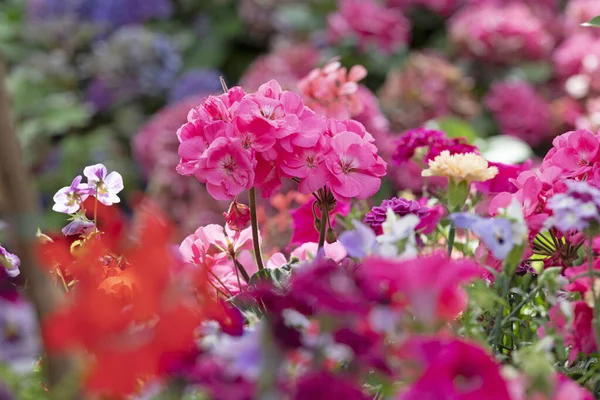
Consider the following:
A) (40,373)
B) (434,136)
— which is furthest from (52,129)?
(40,373)

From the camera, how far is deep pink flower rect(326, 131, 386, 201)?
31.6 inches

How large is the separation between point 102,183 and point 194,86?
216 centimetres

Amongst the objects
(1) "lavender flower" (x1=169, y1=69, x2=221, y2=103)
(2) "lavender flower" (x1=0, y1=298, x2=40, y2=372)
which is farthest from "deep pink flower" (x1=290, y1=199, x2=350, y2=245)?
(1) "lavender flower" (x1=169, y1=69, x2=221, y2=103)

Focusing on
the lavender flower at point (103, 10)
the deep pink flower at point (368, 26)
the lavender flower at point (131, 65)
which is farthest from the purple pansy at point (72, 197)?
the lavender flower at point (103, 10)

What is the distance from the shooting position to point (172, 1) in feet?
11.8

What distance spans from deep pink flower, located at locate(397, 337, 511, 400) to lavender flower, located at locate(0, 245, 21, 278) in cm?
41

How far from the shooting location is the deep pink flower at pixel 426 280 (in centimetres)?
52

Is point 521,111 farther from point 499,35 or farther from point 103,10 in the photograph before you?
point 103,10

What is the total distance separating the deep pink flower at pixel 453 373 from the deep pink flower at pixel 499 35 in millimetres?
2257

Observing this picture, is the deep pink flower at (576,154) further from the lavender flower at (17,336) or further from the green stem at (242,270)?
the lavender flower at (17,336)

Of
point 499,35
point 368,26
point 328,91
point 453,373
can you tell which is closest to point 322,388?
point 453,373

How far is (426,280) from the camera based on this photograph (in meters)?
0.52

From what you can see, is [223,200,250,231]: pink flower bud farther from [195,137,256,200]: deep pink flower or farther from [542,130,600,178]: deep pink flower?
[542,130,600,178]: deep pink flower

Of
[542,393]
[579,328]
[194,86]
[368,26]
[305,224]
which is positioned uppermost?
[542,393]
